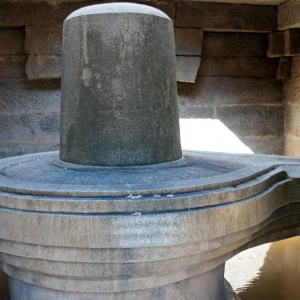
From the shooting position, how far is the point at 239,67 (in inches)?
214

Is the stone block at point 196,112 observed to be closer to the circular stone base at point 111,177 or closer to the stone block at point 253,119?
the stone block at point 253,119

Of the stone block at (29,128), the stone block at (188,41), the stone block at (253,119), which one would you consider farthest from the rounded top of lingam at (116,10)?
the stone block at (253,119)

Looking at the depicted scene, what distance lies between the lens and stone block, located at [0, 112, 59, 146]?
16.3ft

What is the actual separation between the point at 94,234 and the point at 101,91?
95 cm

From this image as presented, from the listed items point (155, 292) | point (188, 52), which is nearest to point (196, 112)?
point (188, 52)

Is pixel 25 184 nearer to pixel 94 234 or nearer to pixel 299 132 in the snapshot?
pixel 94 234

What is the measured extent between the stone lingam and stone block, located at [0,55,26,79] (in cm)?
252

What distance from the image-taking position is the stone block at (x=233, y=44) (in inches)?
210

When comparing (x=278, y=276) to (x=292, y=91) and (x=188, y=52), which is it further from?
(x=188, y=52)

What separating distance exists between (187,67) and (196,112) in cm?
63

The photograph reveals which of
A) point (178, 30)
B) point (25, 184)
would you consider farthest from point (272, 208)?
point (178, 30)

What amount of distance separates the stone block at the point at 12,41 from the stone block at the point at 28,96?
373mm

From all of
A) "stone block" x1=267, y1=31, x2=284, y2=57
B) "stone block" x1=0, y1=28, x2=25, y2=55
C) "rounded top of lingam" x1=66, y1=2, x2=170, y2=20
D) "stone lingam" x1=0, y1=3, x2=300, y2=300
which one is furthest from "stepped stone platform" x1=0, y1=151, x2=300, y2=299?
"stone block" x1=267, y1=31, x2=284, y2=57

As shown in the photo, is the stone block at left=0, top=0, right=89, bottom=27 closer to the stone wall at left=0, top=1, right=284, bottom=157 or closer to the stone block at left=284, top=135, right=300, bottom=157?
the stone wall at left=0, top=1, right=284, bottom=157
